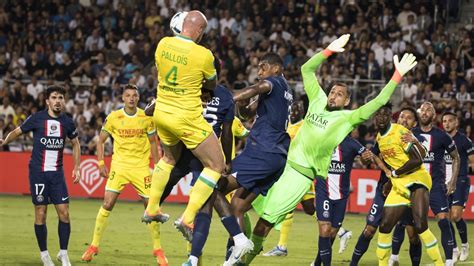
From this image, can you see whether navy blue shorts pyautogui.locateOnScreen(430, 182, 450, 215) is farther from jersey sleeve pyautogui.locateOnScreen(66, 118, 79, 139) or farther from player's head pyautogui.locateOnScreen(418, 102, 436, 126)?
jersey sleeve pyautogui.locateOnScreen(66, 118, 79, 139)

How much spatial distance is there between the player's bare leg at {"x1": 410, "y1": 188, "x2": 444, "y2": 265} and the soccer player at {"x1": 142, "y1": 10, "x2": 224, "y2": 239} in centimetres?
375

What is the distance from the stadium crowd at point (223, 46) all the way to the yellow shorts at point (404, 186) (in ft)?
34.8

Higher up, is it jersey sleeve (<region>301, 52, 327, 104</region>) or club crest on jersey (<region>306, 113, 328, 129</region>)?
jersey sleeve (<region>301, 52, 327, 104</region>)

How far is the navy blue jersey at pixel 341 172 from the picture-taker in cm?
1450

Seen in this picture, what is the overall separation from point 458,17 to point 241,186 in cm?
1927

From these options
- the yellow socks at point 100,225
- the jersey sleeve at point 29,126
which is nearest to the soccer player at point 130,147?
the yellow socks at point 100,225

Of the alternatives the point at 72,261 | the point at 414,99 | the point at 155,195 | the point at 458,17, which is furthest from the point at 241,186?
the point at 458,17

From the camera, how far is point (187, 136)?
11.1 m

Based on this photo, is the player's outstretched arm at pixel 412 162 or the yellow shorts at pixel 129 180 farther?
the yellow shorts at pixel 129 180

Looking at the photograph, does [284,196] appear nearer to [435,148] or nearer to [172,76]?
[172,76]

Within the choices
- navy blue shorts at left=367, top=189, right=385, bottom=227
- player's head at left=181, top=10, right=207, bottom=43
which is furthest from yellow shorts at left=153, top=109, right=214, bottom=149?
navy blue shorts at left=367, top=189, right=385, bottom=227

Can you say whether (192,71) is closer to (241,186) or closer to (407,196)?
(241,186)

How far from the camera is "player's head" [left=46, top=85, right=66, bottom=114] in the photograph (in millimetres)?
14234

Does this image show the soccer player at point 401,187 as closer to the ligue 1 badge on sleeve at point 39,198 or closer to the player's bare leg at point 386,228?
the player's bare leg at point 386,228
